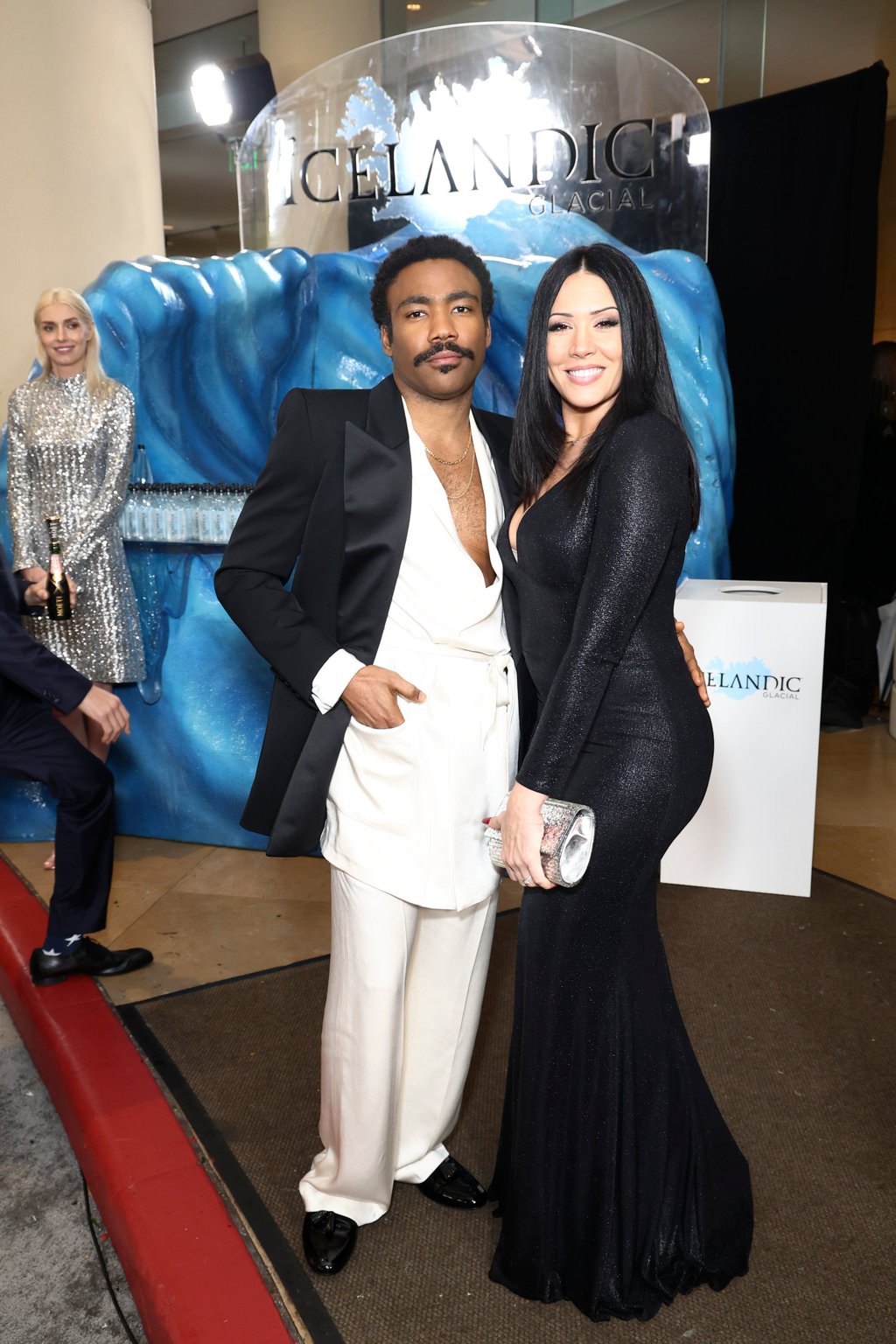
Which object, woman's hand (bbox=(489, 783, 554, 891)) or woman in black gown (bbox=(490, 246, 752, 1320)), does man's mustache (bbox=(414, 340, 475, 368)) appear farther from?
woman's hand (bbox=(489, 783, 554, 891))

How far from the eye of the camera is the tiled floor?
338 centimetres

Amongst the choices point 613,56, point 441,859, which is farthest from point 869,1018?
point 613,56

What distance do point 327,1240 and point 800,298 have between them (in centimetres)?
542

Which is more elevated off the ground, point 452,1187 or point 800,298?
point 800,298

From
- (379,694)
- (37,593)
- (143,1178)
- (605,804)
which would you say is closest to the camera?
(605,804)

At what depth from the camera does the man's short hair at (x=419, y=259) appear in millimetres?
2018

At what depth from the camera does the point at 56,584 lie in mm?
3953

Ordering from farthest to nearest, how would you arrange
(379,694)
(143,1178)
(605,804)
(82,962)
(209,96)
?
1. (209,96)
2. (82,962)
3. (143,1178)
4. (379,694)
5. (605,804)

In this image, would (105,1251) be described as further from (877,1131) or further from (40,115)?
(40,115)

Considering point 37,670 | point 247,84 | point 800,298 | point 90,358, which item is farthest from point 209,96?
point 37,670

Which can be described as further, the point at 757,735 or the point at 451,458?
the point at 757,735

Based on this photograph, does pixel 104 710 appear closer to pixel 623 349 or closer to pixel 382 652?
pixel 382 652

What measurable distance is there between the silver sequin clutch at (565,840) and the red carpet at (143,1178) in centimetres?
93

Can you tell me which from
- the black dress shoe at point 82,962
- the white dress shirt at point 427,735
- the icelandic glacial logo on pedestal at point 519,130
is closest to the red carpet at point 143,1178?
the black dress shoe at point 82,962
